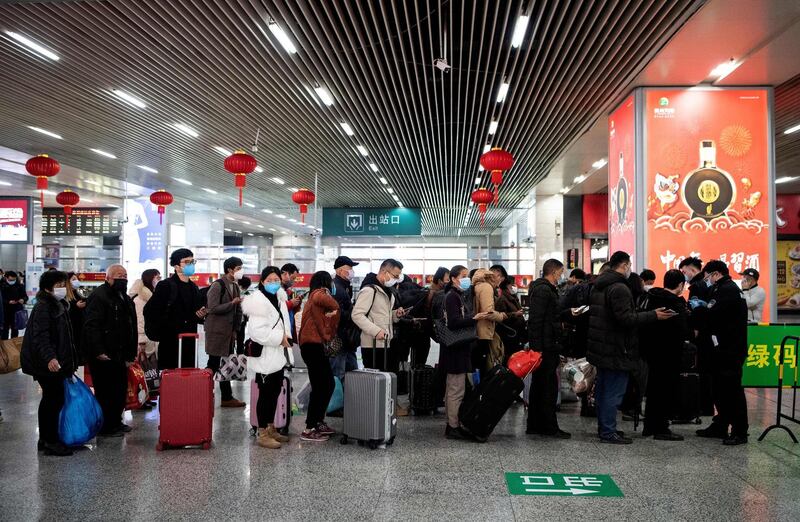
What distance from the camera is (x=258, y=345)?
502cm

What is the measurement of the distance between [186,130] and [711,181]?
27.3 feet

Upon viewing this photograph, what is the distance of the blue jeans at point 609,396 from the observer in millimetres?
5270

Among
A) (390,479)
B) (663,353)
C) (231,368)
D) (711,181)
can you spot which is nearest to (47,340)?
(231,368)

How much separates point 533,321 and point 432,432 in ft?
4.28

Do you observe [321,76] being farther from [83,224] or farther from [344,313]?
[83,224]

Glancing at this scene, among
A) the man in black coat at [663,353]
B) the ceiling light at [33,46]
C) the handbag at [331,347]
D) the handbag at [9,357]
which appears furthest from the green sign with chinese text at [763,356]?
the ceiling light at [33,46]

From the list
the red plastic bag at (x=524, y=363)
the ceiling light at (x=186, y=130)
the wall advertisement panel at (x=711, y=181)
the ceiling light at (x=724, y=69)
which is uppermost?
the ceiling light at (x=186, y=130)

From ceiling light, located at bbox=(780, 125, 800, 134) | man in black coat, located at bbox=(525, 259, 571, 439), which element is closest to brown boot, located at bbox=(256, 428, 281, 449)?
man in black coat, located at bbox=(525, 259, 571, 439)

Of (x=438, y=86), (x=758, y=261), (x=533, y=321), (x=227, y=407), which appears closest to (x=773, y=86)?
(x=758, y=261)

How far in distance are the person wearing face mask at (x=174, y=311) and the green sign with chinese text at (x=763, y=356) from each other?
5844 millimetres

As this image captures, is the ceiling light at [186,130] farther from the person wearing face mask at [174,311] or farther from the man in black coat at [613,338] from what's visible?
the man in black coat at [613,338]

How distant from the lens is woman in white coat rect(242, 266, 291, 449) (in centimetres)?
498

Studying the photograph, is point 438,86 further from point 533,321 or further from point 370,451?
point 370,451

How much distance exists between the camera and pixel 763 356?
7.20m
